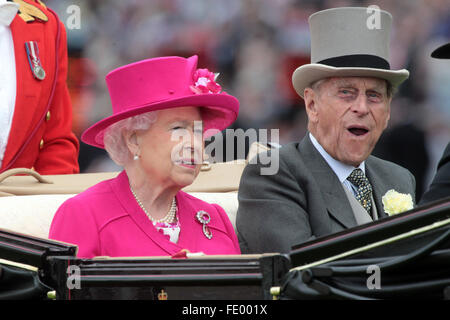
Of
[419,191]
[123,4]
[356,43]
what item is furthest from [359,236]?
[123,4]

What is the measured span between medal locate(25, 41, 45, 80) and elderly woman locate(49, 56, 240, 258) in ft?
2.94

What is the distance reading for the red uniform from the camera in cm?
327

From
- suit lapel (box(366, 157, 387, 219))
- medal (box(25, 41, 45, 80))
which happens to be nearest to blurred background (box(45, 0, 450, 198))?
medal (box(25, 41, 45, 80))

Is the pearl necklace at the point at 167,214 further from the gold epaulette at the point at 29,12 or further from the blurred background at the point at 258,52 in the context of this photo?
the blurred background at the point at 258,52

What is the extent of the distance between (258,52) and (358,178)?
8.40 feet

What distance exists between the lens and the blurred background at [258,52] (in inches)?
200

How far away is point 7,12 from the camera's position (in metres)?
3.21

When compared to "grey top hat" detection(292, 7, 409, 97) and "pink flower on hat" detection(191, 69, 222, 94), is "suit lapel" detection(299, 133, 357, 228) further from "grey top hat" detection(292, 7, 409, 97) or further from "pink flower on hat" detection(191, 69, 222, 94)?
"pink flower on hat" detection(191, 69, 222, 94)

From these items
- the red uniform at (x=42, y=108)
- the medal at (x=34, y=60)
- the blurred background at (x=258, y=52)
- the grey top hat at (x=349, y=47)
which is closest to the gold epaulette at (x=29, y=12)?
the red uniform at (x=42, y=108)

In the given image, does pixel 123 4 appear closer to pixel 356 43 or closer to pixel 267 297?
pixel 356 43

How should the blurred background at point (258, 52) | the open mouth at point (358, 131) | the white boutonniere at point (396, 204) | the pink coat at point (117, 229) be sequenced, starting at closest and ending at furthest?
the pink coat at point (117, 229) < the white boutonniere at point (396, 204) < the open mouth at point (358, 131) < the blurred background at point (258, 52)

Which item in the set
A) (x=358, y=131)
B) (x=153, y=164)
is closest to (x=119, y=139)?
(x=153, y=164)

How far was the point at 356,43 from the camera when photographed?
286cm

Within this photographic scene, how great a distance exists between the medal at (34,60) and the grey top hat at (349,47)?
1172mm
